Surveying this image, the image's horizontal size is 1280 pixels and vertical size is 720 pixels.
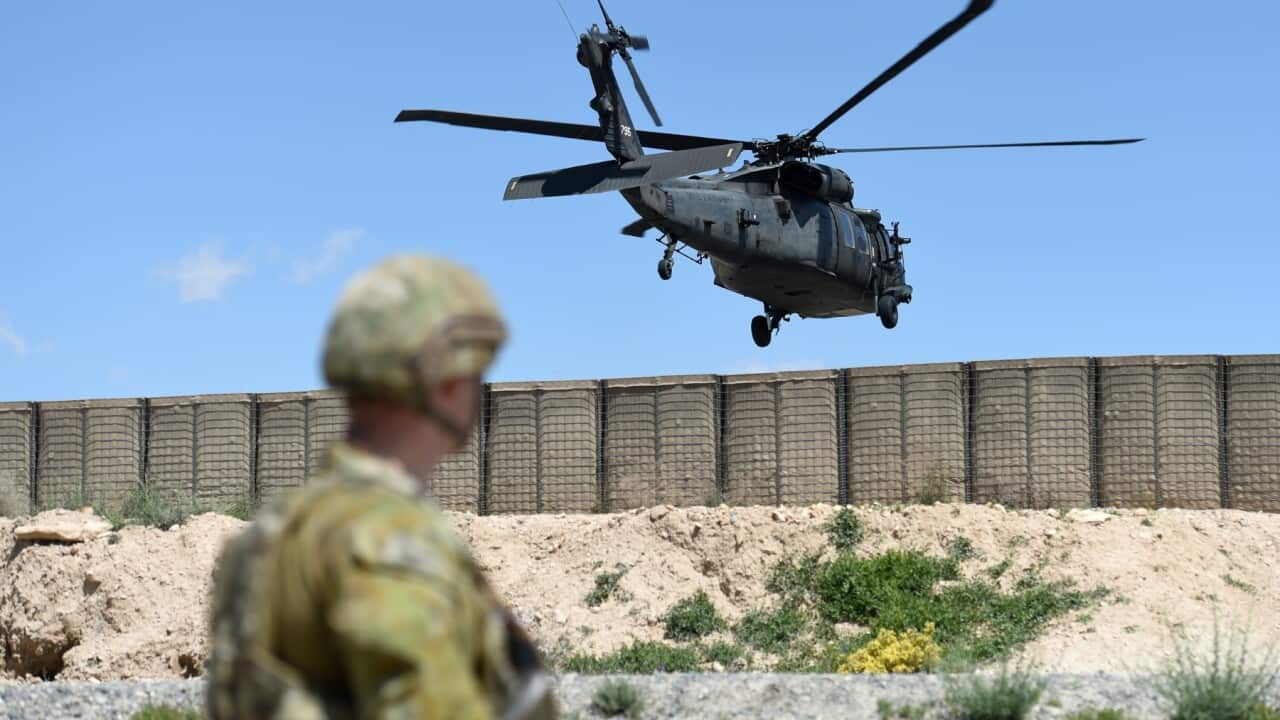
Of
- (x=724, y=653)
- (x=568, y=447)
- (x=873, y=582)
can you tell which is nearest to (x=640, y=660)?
(x=724, y=653)

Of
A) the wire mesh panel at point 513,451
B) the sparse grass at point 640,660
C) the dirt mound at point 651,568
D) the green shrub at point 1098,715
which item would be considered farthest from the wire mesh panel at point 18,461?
the green shrub at point 1098,715

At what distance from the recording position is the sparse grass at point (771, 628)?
64.7 ft

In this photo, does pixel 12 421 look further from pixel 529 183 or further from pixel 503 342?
pixel 503 342

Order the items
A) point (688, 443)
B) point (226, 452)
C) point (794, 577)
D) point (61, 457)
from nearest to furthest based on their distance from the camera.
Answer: point (794, 577), point (688, 443), point (226, 452), point (61, 457)

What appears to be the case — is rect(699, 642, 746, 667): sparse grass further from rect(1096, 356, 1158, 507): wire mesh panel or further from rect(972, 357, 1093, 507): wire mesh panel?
rect(1096, 356, 1158, 507): wire mesh panel

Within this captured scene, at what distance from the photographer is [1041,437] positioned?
22766 mm

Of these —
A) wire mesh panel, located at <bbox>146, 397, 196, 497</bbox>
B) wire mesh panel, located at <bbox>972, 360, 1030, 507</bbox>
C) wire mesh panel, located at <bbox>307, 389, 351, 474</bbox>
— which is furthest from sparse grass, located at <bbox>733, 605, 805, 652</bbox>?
wire mesh panel, located at <bbox>146, 397, 196, 497</bbox>

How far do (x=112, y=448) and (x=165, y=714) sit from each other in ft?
53.8

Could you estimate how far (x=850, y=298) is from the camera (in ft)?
81.9

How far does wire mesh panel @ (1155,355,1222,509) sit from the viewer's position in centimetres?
2259

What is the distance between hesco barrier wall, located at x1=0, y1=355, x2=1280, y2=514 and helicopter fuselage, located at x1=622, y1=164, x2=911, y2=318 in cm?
159

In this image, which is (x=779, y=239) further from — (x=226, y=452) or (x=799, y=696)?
(x=799, y=696)

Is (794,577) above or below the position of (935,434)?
below

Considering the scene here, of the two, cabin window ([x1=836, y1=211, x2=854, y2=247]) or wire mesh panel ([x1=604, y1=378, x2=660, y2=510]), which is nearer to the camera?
wire mesh panel ([x1=604, y1=378, x2=660, y2=510])
